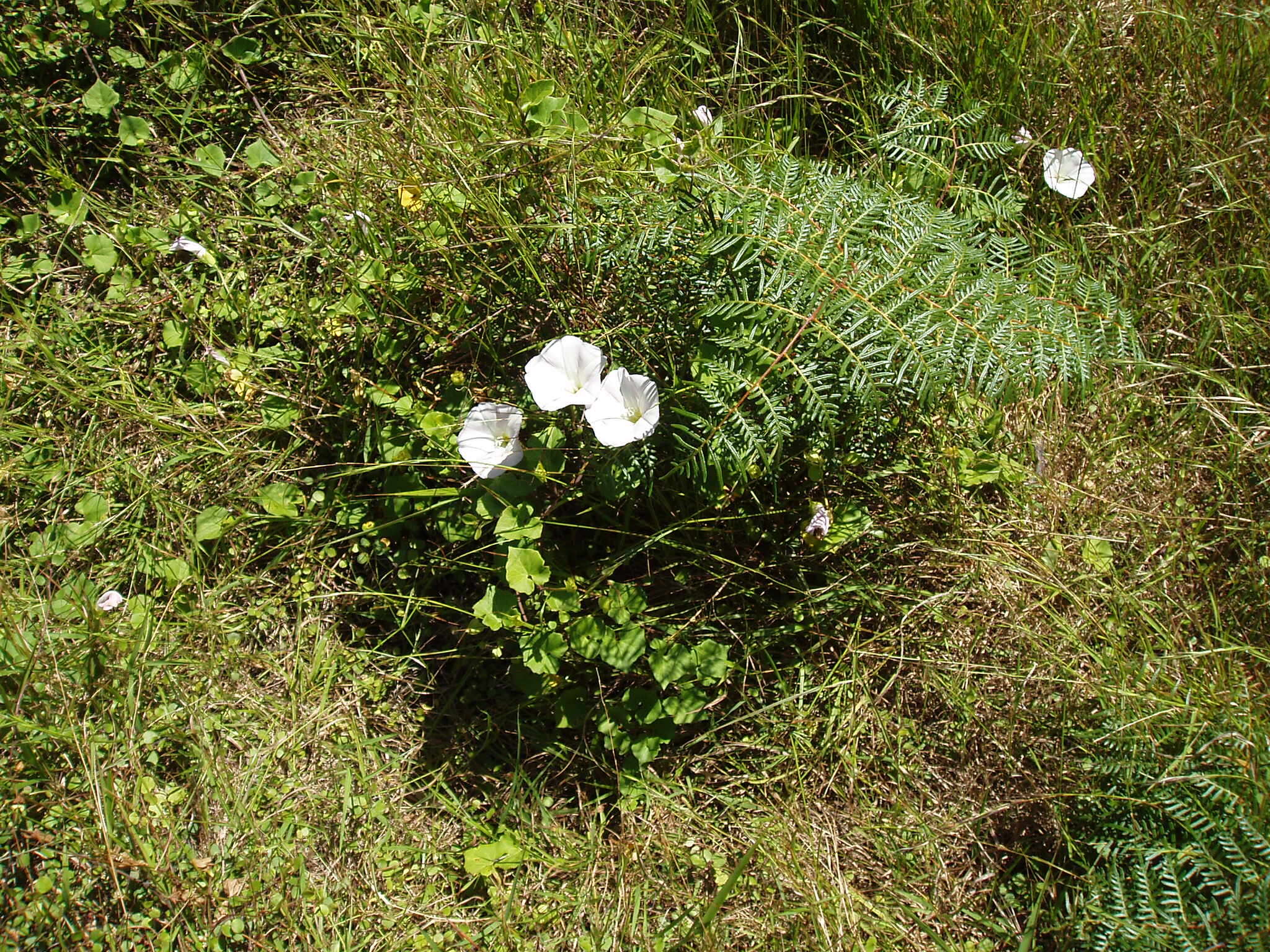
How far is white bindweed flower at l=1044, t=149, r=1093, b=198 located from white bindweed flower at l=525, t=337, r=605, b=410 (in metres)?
1.40

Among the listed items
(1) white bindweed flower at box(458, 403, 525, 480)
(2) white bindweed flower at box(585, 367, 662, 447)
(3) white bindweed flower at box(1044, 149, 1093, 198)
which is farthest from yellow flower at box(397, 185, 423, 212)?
(3) white bindweed flower at box(1044, 149, 1093, 198)

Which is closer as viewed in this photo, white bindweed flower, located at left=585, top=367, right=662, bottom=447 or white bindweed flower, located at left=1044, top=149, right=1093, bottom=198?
white bindweed flower, located at left=585, top=367, right=662, bottom=447

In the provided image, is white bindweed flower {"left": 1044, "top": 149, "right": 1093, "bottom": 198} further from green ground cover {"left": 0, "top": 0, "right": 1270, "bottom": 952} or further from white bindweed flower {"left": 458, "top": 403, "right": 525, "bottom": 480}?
white bindweed flower {"left": 458, "top": 403, "right": 525, "bottom": 480}

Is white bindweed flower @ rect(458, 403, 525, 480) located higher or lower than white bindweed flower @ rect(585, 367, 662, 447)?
lower

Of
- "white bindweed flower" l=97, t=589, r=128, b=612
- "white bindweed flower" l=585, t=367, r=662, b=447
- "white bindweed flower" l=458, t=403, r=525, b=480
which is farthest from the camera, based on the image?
"white bindweed flower" l=97, t=589, r=128, b=612

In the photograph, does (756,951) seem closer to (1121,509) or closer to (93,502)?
(1121,509)

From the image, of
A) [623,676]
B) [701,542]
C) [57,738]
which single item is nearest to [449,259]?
[701,542]

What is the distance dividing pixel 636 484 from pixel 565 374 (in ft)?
0.89

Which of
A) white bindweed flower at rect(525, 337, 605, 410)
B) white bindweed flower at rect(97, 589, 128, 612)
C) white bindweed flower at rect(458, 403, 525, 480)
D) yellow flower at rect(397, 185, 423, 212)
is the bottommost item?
white bindweed flower at rect(97, 589, 128, 612)

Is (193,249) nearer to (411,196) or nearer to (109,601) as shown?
(411,196)

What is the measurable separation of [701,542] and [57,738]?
1.47 metres

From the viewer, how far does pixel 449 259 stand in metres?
2.07

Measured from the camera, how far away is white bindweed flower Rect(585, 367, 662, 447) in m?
1.70

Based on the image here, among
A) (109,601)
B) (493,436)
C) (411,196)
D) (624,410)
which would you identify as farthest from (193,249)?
(624,410)
